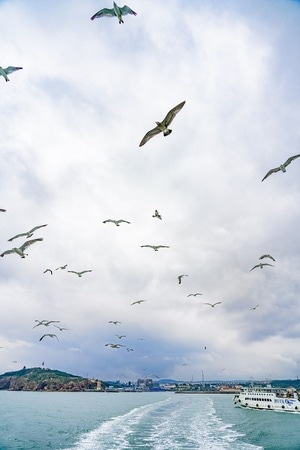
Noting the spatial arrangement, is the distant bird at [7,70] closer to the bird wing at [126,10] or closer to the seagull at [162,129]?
the bird wing at [126,10]

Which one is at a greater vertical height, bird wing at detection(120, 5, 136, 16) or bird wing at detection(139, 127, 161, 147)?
bird wing at detection(120, 5, 136, 16)

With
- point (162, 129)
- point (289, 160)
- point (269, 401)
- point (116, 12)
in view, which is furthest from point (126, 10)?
point (269, 401)

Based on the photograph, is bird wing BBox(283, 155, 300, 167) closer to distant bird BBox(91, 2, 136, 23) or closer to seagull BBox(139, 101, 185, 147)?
seagull BBox(139, 101, 185, 147)

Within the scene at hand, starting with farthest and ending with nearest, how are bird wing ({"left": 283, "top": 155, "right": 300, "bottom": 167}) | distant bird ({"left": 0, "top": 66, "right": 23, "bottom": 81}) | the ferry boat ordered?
the ferry boat < bird wing ({"left": 283, "top": 155, "right": 300, "bottom": 167}) < distant bird ({"left": 0, "top": 66, "right": 23, "bottom": 81})

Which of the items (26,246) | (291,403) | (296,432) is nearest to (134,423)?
(296,432)

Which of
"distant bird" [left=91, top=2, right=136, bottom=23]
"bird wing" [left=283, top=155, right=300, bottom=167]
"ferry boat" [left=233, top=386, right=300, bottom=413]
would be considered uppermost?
"distant bird" [left=91, top=2, right=136, bottom=23]

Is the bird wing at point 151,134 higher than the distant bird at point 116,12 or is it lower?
lower

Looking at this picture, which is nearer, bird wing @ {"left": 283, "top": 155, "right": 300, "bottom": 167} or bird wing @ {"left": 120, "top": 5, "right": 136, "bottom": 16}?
bird wing @ {"left": 120, "top": 5, "right": 136, "bottom": 16}

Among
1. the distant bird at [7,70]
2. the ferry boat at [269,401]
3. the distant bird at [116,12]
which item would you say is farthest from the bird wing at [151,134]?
the ferry boat at [269,401]

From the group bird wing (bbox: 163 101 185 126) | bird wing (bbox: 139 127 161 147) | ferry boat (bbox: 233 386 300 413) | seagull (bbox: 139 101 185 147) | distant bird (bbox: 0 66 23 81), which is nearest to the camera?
bird wing (bbox: 163 101 185 126)

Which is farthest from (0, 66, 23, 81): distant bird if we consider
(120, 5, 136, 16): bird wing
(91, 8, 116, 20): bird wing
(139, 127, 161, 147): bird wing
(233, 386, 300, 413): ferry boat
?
(233, 386, 300, 413): ferry boat

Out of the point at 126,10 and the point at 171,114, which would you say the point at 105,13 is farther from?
the point at 171,114

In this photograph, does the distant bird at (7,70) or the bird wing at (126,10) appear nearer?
the bird wing at (126,10)

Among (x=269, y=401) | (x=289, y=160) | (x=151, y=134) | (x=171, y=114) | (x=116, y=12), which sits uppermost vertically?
(x=116, y=12)
